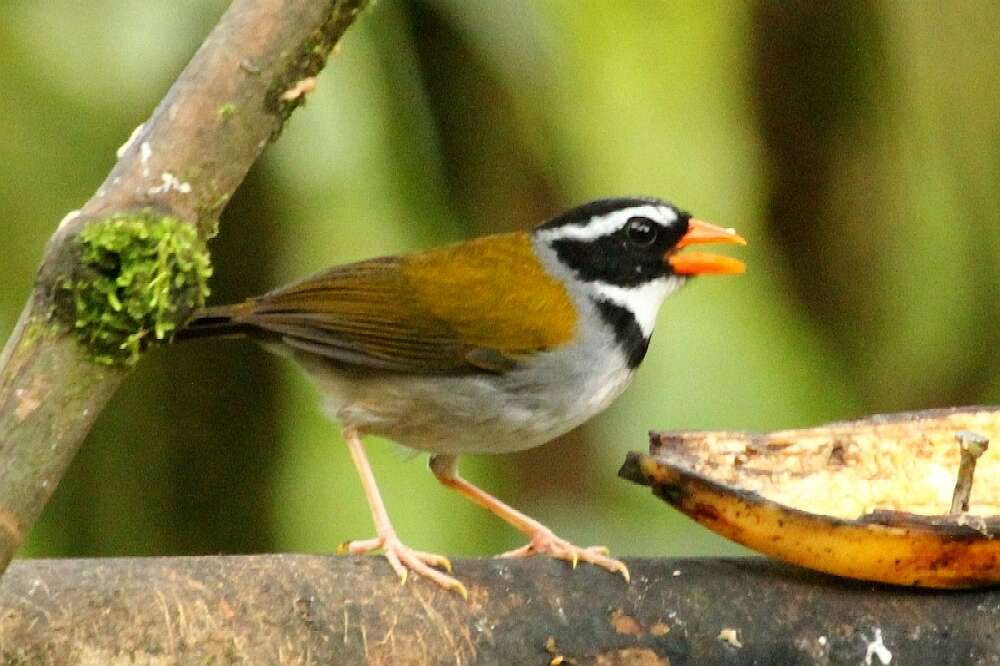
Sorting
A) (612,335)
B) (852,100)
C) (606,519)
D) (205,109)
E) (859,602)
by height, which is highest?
(205,109)

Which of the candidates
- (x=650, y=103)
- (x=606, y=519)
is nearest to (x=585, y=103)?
(x=650, y=103)

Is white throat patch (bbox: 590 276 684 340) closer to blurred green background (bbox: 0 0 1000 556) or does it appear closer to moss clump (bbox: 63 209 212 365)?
blurred green background (bbox: 0 0 1000 556)

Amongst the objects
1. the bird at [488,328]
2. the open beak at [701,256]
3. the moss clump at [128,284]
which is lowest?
the bird at [488,328]

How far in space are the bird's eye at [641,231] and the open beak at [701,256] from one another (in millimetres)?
77

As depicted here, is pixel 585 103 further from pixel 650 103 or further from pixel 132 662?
pixel 132 662

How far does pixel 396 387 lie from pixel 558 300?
47 centimetres

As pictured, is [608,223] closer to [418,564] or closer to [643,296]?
[643,296]

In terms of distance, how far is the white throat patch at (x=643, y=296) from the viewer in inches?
150

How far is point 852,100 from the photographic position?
18.3ft

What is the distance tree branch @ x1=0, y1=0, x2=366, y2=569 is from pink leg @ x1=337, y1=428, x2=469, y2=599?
2.72 ft

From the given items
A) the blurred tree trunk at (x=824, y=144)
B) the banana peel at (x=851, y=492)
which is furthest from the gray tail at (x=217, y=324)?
the blurred tree trunk at (x=824, y=144)

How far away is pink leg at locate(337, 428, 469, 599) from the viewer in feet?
9.52

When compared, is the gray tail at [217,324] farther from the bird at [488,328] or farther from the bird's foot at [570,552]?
the bird's foot at [570,552]

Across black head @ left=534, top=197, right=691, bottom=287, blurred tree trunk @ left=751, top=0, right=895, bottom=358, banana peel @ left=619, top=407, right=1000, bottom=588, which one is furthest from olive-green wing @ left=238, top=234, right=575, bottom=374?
blurred tree trunk @ left=751, top=0, right=895, bottom=358
